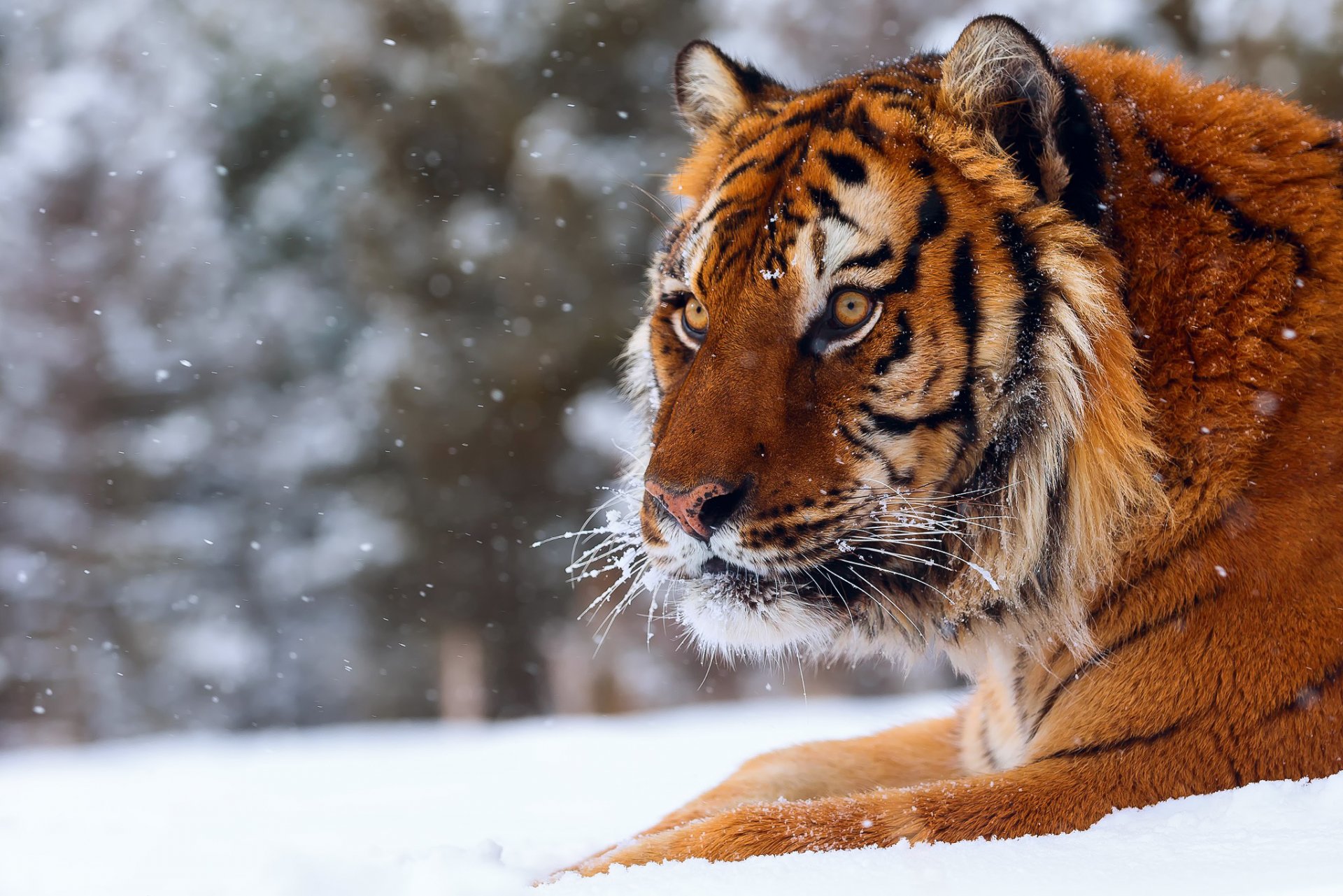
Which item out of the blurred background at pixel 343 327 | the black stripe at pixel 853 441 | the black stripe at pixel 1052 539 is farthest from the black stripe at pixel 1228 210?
the blurred background at pixel 343 327

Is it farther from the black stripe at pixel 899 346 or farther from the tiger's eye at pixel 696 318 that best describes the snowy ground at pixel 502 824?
the tiger's eye at pixel 696 318

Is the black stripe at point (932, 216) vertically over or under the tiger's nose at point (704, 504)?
over

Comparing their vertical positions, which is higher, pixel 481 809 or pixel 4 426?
pixel 4 426

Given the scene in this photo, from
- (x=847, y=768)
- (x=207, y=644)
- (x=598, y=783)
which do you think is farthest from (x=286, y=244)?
(x=847, y=768)

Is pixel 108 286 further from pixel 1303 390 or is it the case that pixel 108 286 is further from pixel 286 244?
pixel 1303 390

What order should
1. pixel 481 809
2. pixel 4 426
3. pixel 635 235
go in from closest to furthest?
1. pixel 481 809
2. pixel 635 235
3. pixel 4 426

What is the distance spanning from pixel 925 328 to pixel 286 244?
13.3 m

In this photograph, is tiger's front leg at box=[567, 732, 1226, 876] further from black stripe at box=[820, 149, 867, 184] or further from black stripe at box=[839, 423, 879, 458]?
black stripe at box=[820, 149, 867, 184]

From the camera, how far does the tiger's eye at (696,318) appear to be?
2557mm

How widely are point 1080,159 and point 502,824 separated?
2.67 m

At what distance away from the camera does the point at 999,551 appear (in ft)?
7.93

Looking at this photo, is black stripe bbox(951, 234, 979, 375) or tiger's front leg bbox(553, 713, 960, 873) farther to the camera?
tiger's front leg bbox(553, 713, 960, 873)

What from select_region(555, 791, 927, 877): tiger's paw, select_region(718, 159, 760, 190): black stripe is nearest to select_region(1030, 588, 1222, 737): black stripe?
select_region(555, 791, 927, 877): tiger's paw

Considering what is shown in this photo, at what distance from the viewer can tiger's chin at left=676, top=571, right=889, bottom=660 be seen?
7.66ft
